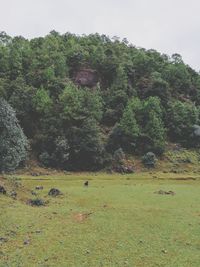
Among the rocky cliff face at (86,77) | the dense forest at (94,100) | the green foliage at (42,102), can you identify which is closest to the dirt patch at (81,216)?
the dense forest at (94,100)

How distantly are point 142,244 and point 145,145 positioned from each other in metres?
66.1

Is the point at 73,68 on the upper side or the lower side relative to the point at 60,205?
upper

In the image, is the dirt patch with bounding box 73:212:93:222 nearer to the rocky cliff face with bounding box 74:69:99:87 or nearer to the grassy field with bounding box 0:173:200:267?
the grassy field with bounding box 0:173:200:267

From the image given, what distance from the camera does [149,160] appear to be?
273 feet

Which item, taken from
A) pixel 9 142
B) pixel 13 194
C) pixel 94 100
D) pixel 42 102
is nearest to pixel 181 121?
pixel 94 100

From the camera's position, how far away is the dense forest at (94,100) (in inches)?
3285

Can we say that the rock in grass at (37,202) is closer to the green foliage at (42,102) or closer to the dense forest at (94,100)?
the dense forest at (94,100)

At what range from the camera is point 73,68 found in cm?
11912

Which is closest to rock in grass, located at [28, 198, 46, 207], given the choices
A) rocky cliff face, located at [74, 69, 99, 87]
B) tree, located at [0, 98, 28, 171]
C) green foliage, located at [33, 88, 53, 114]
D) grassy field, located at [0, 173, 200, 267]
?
grassy field, located at [0, 173, 200, 267]

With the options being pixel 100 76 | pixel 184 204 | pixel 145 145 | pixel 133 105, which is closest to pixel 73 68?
pixel 100 76

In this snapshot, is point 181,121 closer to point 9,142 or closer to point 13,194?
point 9,142

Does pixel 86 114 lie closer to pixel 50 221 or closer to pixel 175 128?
pixel 175 128

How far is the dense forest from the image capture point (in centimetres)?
8344

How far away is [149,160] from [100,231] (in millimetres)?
56613
